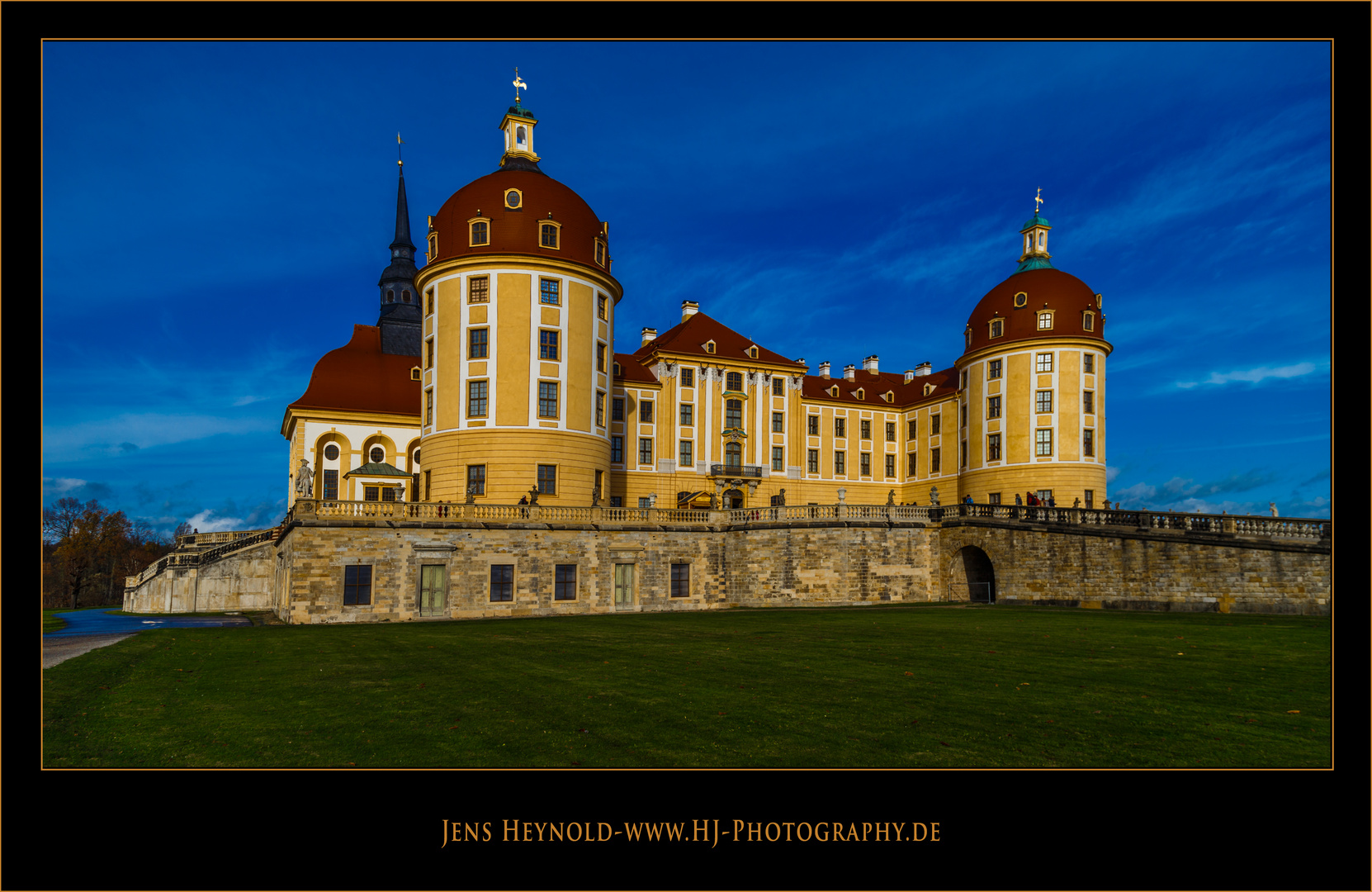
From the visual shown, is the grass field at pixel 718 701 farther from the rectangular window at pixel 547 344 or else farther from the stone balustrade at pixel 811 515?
the rectangular window at pixel 547 344

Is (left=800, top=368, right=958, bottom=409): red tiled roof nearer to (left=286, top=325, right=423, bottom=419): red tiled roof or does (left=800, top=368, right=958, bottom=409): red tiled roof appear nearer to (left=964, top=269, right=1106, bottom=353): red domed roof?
(left=964, top=269, right=1106, bottom=353): red domed roof

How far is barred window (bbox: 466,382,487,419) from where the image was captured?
4331cm

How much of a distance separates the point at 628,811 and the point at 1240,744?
7918 millimetres

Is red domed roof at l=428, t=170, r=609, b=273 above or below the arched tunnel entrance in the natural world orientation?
above

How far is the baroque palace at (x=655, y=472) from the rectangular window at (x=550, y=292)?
0.38 ft

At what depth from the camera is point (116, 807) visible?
13.6 ft

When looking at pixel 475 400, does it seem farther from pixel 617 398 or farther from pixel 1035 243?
pixel 1035 243

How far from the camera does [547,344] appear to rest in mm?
44250

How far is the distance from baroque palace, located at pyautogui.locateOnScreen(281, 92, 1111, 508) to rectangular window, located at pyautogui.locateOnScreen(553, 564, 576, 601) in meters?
5.00

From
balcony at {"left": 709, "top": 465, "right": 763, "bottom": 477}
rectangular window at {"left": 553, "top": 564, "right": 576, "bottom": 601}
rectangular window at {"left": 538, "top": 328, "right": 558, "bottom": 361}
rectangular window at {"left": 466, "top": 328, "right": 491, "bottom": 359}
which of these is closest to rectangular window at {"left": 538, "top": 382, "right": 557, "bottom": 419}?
rectangular window at {"left": 538, "top": 328, "right": 558, "bottom": 361}

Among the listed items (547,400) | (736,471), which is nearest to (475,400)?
(547,400)

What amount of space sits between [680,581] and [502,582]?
921cm
